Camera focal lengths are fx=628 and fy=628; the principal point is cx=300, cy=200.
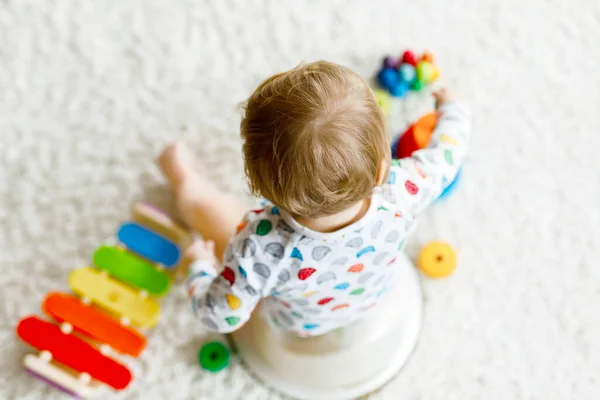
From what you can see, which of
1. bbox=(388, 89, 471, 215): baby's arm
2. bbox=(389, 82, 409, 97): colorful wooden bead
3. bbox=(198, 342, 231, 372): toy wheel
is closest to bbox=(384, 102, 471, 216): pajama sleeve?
bbox=(388, 89, 471, 215): baby's arm

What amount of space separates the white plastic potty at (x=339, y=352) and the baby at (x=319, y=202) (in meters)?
0.04

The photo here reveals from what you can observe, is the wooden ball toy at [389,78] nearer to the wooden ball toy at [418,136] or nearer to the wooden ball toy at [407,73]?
the wooden ball toy at [407,73]

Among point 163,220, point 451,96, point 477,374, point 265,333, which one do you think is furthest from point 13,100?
point 477,374

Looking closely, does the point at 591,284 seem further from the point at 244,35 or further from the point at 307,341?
the point at 244,35

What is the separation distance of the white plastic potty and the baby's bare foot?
0.84 ft

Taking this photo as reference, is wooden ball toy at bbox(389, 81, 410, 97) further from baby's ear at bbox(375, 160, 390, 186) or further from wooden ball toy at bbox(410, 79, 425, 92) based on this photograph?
baby's ear at bbox(375, 160, 390, 186)

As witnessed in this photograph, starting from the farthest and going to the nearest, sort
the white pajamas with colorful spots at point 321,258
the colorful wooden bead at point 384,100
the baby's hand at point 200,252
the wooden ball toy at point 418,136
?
1. the colorful wooden bead at point 384,100
2. the wooden ball toy at point 418,136
3. the baby's hand at point 200,252
4. the white pajamas with colorful spots at point 321,258

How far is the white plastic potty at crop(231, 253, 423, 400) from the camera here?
0.85 m

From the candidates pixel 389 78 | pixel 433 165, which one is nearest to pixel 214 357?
pixel 433 165

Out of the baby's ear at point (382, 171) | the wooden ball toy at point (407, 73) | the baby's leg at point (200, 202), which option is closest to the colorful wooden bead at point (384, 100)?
the wooden ball toy at point (407, 73)

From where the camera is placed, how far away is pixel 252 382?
92 centimetres

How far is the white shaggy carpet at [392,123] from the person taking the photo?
0.94m

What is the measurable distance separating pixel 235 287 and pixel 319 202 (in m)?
0.17

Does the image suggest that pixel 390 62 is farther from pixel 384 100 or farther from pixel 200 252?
pixel 200 252
